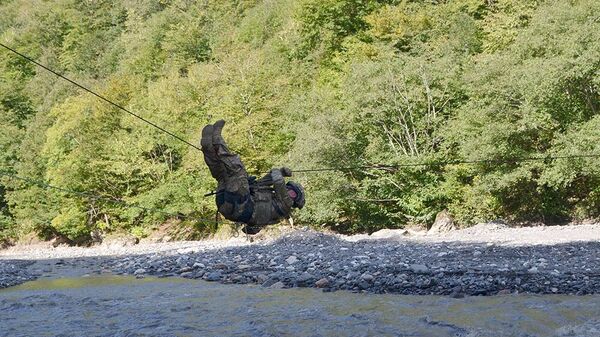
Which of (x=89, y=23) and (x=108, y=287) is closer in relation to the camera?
(x=108, y=287)

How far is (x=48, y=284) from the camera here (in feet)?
65.6

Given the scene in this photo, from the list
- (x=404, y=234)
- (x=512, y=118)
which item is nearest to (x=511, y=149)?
(x=512, y=118)

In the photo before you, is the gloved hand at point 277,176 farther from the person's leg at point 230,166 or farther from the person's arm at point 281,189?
the person's leg at point 230,166

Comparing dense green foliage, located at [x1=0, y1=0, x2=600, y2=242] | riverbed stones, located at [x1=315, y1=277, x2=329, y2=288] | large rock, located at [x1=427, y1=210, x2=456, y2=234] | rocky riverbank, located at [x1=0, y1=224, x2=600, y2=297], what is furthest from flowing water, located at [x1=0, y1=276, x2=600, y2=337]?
large rock, located at [x1=427, y1=210, x2=456, y2=234]

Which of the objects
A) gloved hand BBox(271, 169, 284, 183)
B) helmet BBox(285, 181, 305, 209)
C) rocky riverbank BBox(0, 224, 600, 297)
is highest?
gloved hand BBox(271, 169, 284, 183)

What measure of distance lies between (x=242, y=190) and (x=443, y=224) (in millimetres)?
21389

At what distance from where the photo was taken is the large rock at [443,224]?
28694 mm

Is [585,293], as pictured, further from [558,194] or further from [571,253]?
[558,194]

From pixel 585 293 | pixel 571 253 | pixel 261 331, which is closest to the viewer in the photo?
pixel 261 331

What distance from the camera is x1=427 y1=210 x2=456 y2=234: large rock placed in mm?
28694

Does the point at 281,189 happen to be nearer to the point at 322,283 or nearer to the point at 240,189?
the point at 240,189

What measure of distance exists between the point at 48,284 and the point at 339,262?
9577 mm

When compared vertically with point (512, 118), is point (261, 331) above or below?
below

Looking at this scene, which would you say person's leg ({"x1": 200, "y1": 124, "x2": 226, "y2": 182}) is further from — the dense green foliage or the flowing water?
the dense green foliage
